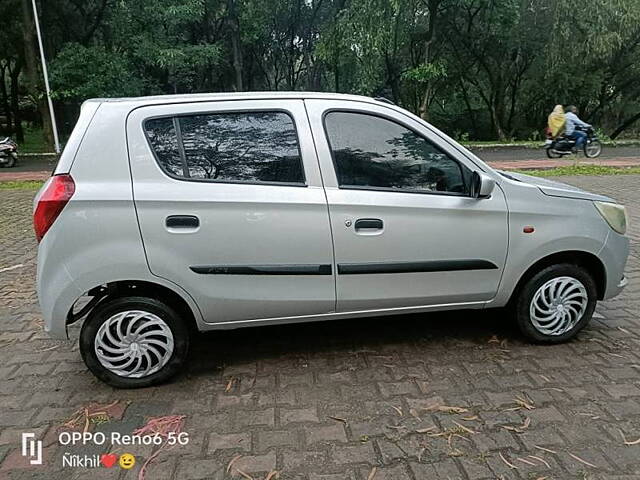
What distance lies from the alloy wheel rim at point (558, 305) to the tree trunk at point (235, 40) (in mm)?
21816

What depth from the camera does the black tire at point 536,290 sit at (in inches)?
135

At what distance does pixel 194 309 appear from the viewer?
306 centimetres

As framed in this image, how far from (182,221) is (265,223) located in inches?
19.0

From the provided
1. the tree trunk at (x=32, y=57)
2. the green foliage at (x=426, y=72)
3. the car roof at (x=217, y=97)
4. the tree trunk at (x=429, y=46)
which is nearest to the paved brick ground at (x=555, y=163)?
the green foliage at (x=426, y=72)

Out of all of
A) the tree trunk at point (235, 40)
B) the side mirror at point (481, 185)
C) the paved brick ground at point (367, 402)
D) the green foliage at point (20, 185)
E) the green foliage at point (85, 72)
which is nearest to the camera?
the paved brick ground at point (367, 402)

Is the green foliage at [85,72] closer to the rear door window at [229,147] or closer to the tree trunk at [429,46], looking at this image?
the tree trunk at [429,46]

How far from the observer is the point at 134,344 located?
3025 millimetres

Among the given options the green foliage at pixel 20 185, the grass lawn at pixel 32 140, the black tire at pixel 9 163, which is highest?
the grass lawn at pixel 32 140

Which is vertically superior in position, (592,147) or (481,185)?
(481,185)

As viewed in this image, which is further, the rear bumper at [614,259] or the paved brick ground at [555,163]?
the paved brick ground at [555,163]

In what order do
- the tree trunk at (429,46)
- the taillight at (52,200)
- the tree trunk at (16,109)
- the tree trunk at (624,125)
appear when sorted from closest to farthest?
the taillight at (52,200) < the tree trunk at (429,46) < the tree trunk at (624,125) < the tree trunk at (16,109)

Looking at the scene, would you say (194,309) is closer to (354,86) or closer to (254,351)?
(254,351)

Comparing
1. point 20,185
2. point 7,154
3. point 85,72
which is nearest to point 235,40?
point 85,72

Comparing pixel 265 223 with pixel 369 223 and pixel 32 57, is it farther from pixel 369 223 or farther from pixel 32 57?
pixel 32 57
